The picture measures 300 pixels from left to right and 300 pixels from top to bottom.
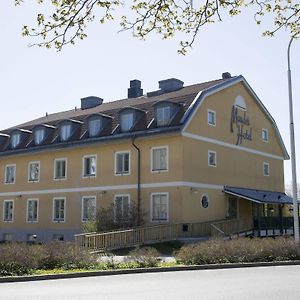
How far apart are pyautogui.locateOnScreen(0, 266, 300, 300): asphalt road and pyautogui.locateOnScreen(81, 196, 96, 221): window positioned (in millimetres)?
18639

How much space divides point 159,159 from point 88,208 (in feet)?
20.9

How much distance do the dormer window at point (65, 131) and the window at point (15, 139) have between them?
467 centimetres

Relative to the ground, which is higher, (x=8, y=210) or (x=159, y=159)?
(x=159, y=159)

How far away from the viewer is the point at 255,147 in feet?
129

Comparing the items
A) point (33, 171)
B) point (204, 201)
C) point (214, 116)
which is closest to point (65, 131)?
point (33, 171)

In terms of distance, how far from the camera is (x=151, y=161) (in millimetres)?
32031

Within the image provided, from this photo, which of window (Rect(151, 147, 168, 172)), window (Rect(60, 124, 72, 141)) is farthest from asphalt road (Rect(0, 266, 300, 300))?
window (Rect(60, 124, 72, 141))

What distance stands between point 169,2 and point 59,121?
31.1 meters

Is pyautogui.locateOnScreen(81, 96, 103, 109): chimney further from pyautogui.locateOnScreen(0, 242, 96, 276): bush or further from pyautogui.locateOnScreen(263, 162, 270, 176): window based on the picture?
pyautogui.locateOnScreen(0, 242, 96, 276): bush

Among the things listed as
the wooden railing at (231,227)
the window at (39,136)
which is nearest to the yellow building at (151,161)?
the window at (39,136)

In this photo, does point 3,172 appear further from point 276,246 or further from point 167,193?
point 276,246

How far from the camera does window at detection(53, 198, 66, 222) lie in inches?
1423

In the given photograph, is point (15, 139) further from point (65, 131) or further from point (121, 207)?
point (121, 207)

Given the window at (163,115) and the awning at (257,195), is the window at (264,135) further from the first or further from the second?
the window at (163,115)
